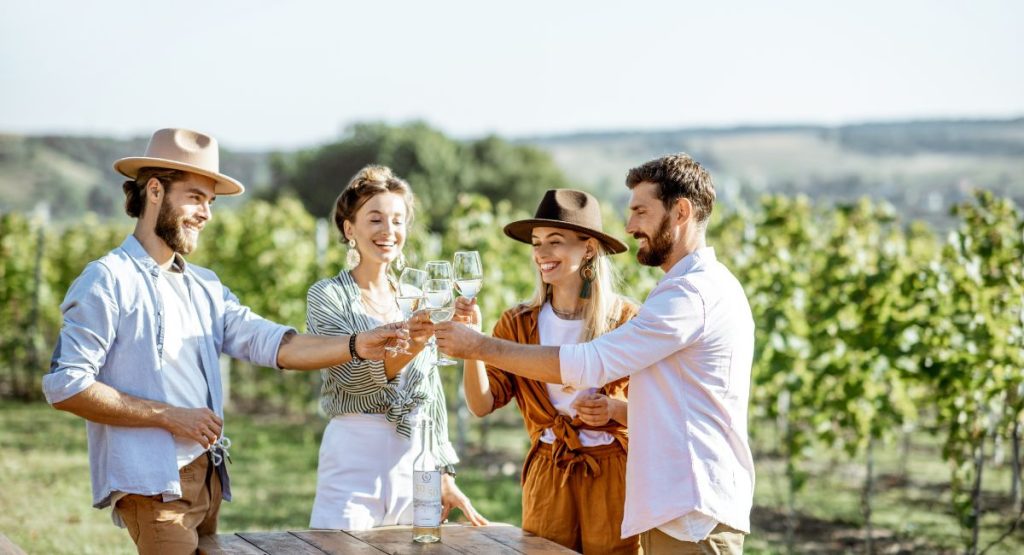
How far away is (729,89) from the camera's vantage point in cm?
4166

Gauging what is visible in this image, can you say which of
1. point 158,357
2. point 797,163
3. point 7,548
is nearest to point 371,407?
point 158,357

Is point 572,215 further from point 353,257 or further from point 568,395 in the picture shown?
point 353,257

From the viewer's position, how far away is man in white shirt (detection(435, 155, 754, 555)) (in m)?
2.93

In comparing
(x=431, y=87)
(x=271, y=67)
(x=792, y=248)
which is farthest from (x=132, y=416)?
(x=431, y=87)

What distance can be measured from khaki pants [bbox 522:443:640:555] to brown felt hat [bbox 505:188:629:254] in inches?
27.5

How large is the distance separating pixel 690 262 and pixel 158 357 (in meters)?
1.57

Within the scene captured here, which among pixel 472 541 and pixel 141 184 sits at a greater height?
pixel 141 184

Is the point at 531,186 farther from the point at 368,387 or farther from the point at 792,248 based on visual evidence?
the point at 368,387

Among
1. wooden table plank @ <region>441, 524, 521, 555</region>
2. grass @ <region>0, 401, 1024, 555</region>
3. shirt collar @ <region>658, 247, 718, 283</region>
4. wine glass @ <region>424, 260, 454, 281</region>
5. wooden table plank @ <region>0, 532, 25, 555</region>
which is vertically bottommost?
grass @ <region>0, 401, 1024, 555</region>

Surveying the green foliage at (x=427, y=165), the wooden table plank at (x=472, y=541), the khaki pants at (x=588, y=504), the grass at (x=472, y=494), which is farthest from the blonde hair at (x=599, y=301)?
the green foliage at (x=427, y=165)

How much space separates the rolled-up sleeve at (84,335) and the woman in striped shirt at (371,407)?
0.73 meters

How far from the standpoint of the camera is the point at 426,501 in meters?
3.08

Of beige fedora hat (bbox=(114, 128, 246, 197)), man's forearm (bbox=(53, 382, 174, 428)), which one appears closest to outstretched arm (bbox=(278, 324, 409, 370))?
man's forearm (bbox=(53, 382, 174, 428))

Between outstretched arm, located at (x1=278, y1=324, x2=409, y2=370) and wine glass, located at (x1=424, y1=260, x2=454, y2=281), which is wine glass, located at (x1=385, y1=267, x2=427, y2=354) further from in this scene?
outstretched arm, located at (x1=278, y1=324, x2=409, y2=370)
